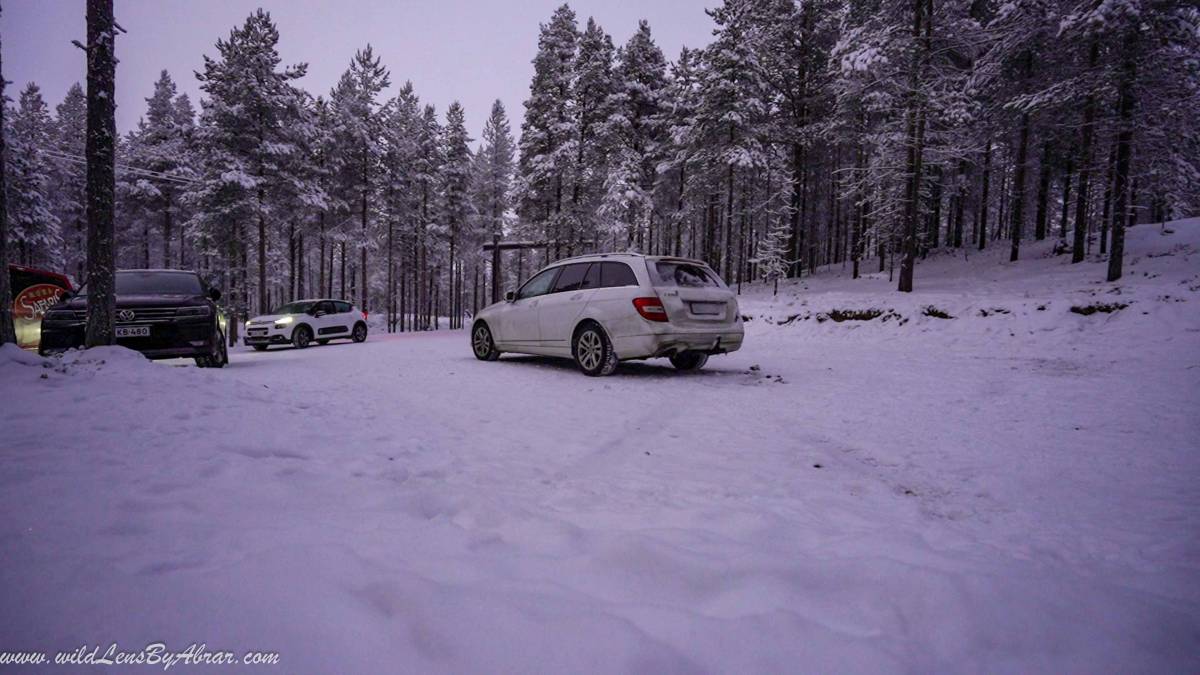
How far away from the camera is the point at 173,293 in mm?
8664

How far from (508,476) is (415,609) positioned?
1.60 meters

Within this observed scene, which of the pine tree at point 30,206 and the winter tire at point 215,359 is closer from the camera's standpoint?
the winter tire at point 215,359

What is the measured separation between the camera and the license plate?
755 centimetres

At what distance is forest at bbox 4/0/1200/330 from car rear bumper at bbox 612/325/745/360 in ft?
38.2

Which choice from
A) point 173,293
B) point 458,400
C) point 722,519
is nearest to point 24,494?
point 722,519

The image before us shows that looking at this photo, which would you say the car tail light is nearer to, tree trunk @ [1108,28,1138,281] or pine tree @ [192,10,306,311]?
tree trunk @ [1108,28,1138,281]

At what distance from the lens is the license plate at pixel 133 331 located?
24.8 ft

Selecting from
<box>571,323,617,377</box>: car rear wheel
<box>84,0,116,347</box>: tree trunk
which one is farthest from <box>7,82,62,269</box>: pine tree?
<box>571,323,617,377</box>: car rear wheel

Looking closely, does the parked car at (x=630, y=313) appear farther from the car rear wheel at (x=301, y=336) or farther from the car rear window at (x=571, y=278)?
the car rear wheel at (x=301, y=336)

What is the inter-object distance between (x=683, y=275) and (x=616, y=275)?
1.01 metres

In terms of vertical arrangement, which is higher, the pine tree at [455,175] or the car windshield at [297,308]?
the pine tree at [455,175]

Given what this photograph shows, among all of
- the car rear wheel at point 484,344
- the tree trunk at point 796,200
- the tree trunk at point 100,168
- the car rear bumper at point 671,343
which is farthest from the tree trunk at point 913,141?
the tree trunk at point 100,168

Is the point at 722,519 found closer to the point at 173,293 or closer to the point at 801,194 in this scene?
the point at 173,293

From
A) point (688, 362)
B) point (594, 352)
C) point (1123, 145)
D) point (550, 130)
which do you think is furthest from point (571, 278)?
point (550, 130)
